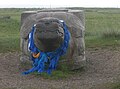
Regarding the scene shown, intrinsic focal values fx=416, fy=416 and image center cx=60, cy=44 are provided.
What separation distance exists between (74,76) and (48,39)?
1220mm

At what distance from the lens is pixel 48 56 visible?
27.1 ft

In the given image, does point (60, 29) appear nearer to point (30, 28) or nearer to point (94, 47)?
point (30, 28)

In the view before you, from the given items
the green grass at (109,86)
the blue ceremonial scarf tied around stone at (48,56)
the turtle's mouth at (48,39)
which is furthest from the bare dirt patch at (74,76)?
the turtle's mouth at (48,39)

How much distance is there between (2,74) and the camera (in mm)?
8570

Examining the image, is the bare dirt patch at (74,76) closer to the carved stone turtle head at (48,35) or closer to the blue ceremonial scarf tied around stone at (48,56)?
the blue ceremonial scarf tied around stone at (48,56)

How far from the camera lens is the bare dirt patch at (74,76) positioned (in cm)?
750

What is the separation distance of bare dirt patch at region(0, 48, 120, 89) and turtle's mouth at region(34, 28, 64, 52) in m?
0.63

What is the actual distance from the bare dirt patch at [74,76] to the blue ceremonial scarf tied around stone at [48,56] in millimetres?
284

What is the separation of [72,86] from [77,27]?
182cm

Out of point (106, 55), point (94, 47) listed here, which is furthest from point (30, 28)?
point (94, 47)

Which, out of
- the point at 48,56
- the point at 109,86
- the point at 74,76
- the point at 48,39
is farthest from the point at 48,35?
the point at 109,86

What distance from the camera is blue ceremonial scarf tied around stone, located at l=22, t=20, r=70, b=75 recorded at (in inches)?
324

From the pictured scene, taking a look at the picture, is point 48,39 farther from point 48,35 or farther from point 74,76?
point 74,76

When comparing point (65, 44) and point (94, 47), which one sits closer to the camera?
point (65, 44)
